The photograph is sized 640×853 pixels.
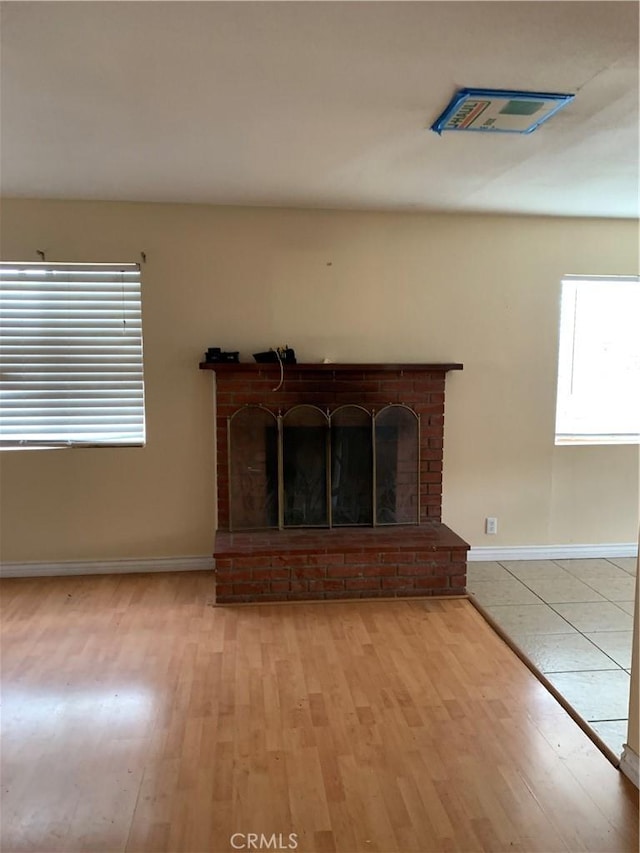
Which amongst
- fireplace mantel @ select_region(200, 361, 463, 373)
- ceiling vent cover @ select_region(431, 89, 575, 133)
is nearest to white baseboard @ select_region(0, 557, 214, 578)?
fireplace mantel @ select_region(200, 361, 463, 373)

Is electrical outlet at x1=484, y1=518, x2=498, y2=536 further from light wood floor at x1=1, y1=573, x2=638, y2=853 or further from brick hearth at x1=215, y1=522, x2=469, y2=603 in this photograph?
light wood floor at x1=1, y1=573, x2=638, y2=853

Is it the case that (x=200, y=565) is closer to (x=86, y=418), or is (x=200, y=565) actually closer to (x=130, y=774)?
(x=86, y=418)

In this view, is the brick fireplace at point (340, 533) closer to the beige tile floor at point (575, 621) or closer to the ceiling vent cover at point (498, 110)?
the beige tile floor at point (575, 621)

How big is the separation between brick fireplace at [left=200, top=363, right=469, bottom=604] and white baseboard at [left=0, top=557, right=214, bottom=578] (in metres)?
0.34

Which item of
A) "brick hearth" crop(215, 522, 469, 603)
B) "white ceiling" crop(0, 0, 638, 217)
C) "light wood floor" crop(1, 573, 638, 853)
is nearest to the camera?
"white ceiling" crop(0, 0, 638, 217)

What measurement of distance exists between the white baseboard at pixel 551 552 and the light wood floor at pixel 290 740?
2.89 ft

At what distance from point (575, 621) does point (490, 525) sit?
93 centimetres

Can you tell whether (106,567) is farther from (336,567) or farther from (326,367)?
(326,367)

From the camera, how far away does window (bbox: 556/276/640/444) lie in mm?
3764

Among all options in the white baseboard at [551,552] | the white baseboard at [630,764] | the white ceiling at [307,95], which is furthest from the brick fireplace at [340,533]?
the white baseboard at [630,764]

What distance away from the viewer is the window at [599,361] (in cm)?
376

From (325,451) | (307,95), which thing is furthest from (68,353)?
(307,95)

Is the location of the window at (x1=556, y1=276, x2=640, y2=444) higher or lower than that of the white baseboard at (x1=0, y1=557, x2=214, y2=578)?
higher

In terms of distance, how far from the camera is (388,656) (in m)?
2.58
